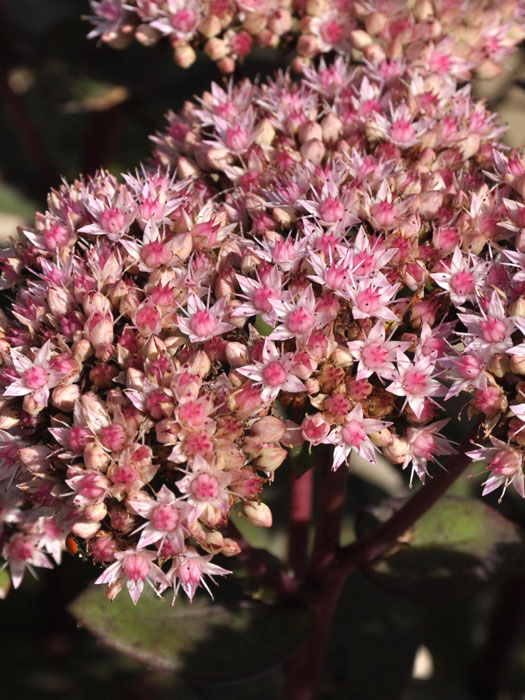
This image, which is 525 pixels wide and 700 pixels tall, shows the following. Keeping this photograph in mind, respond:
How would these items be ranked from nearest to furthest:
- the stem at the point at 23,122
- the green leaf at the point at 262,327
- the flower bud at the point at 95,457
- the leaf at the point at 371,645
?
the flower bud at the point at 95,457 → the green leaf at the point at 262,327 → the leaf at the point at 371,645 → the stem at the point at 23,122

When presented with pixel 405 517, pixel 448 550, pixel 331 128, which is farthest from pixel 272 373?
pixel 448 550

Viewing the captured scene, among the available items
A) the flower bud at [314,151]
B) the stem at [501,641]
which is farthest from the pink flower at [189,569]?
the stem at [501,641]

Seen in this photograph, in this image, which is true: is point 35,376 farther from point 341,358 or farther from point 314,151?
point 314,151

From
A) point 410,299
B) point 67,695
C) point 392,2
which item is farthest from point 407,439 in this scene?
point 67,695

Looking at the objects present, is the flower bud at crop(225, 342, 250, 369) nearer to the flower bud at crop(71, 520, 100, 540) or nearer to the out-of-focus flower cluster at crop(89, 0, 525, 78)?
the flower bud at crop(71, 520, 100, 540)

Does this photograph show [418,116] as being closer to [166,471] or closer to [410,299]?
[410,299]

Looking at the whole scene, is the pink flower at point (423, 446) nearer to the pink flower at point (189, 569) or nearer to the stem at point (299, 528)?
the pink flower at point (189, 569)
